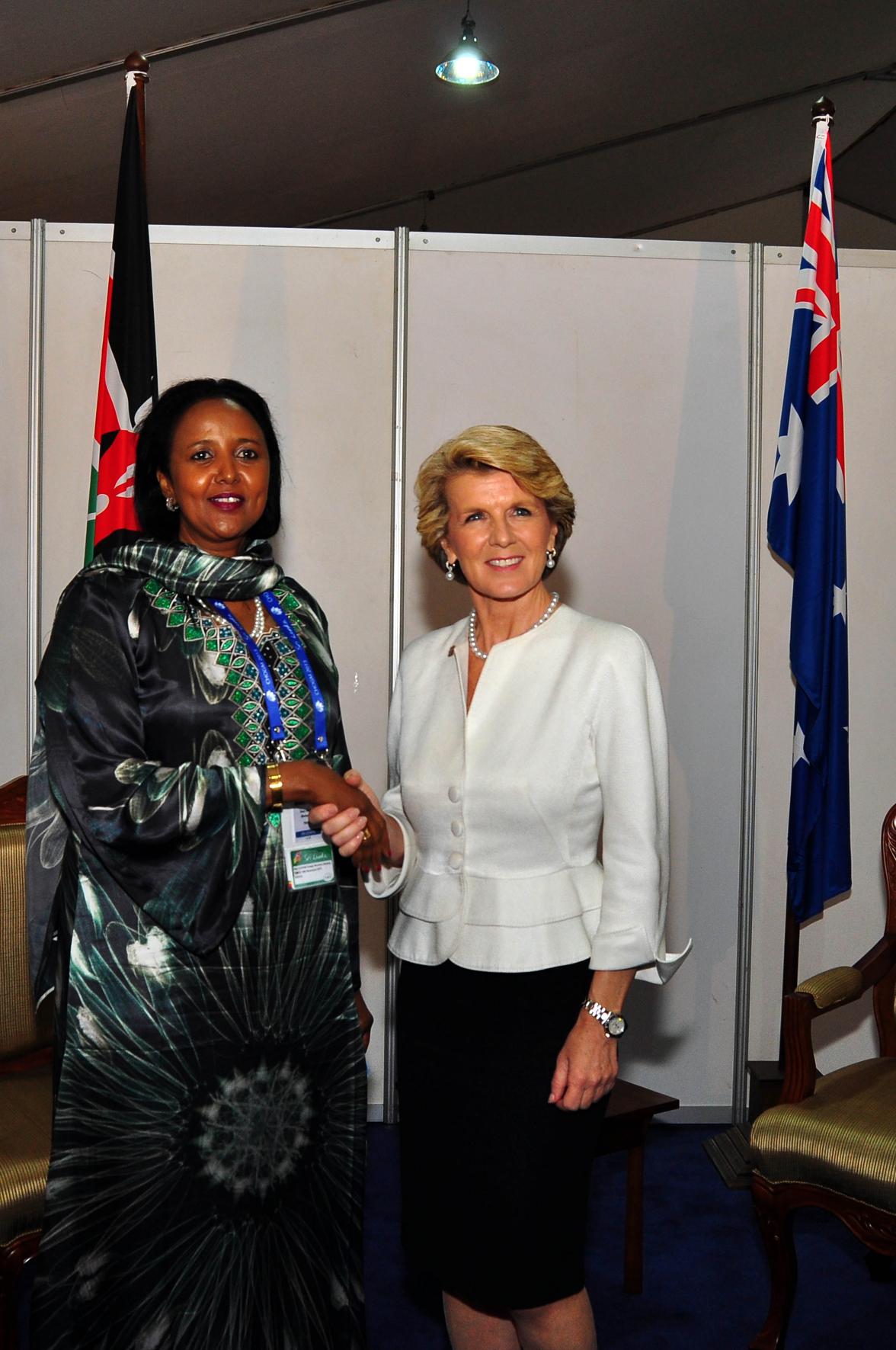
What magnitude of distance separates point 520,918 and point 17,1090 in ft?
4.34

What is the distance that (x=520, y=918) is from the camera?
6.59ft

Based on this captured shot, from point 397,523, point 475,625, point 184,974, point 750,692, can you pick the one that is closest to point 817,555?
point 750,692

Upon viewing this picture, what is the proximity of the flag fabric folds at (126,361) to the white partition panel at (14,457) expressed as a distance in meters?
0.51

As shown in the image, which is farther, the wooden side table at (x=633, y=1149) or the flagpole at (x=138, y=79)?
the flagpole at (x=138, y=79)

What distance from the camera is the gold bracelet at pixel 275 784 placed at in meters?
1.93

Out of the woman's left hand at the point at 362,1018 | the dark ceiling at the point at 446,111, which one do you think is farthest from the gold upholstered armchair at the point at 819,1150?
the dark ceiling at the point at 446,111

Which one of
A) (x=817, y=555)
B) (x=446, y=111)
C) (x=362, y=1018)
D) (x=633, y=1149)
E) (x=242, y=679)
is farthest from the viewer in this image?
(x=446, y=111)

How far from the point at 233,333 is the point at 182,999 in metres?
2.57

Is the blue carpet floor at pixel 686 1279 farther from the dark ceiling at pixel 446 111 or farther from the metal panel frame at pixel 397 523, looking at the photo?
the dark ceiling at pixel 446 111

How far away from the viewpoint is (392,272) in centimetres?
391

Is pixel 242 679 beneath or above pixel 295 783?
above

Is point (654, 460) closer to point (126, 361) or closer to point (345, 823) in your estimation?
point (126, 361)

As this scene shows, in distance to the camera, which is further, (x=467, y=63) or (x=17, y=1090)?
(x=467, y=63)

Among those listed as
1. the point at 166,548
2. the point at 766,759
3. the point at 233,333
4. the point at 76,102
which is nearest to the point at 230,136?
the point at 76,102
